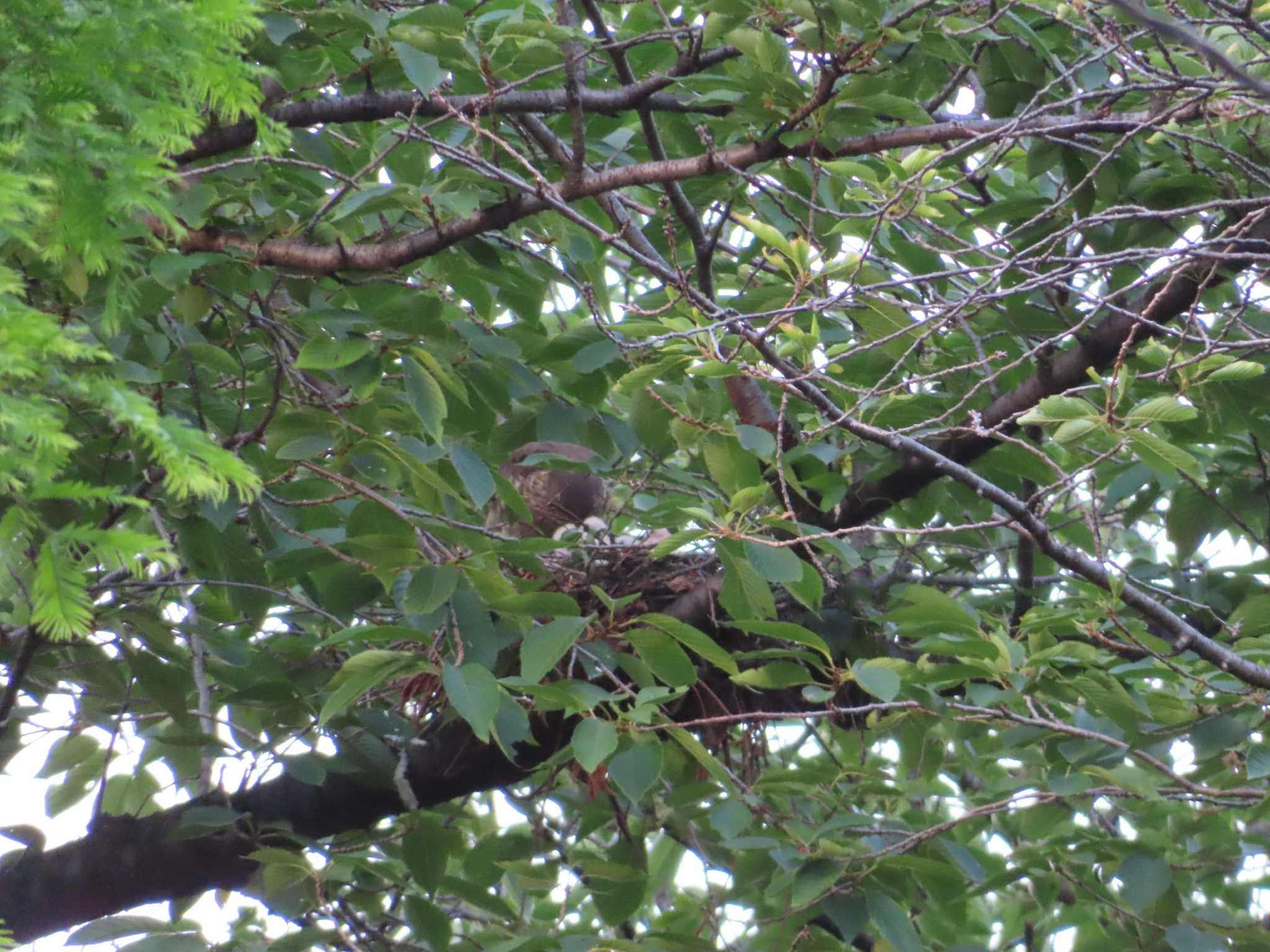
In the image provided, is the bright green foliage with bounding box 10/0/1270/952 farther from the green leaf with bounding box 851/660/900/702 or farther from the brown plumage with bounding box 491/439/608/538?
the brown plumage with bounding box 491/439/608/538

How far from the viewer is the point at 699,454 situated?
142 inches

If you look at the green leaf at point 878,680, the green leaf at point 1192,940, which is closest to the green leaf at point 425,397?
the green leaf at point 878,680

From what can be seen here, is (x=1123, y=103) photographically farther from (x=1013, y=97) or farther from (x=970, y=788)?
(x=970, y=788)

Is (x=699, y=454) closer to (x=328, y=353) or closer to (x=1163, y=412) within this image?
(x=328, y=353)

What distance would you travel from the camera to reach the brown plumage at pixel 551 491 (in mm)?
4152

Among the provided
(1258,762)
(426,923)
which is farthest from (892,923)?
(426,923)

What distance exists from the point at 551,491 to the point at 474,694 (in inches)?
99.2

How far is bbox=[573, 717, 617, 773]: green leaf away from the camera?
203 cm

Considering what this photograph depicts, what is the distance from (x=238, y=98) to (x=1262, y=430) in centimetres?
255

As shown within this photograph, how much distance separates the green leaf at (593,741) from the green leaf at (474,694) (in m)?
0.16

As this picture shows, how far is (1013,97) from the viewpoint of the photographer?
2875 mm

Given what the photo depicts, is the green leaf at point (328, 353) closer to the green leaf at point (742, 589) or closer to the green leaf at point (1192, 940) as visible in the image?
the green leaf at point (742, 589)

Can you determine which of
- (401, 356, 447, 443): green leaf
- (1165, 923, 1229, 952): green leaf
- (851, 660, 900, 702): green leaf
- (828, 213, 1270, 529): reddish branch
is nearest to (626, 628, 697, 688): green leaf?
(851, 660, 900, 702): green leaf

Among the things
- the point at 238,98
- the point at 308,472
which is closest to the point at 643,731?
the point at 308,472
